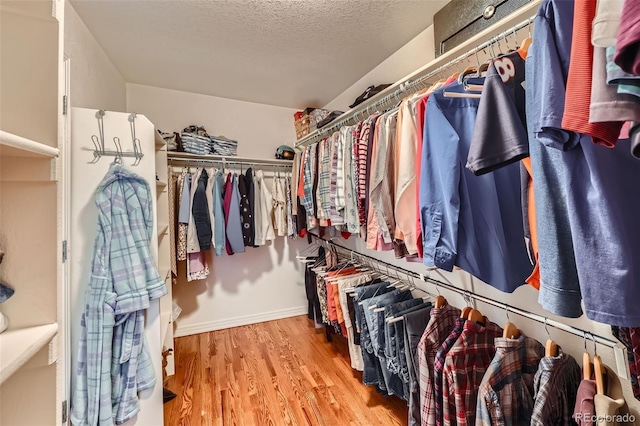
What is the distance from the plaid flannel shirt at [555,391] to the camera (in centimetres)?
85

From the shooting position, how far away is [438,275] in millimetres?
1679

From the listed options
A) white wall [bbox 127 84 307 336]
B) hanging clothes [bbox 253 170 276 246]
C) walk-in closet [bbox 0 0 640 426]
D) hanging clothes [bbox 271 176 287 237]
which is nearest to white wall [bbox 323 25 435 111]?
walk-in closet [bbox 0 0 640 426]

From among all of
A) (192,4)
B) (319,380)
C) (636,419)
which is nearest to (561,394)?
(636,419)

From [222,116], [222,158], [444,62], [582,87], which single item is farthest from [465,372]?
[222,116]

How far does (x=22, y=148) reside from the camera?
0.57 m

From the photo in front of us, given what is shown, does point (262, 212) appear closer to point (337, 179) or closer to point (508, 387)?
point (337, 179)

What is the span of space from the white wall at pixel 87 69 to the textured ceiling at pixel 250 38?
0.25ft

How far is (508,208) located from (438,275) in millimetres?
843

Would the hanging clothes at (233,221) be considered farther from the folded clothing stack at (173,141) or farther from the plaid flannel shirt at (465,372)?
the plaid flannel shirt at (465,372)

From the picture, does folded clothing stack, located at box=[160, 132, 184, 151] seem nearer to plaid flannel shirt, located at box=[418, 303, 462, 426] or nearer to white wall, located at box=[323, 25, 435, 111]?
white wall, located at box=[323, 25, 435, 111]

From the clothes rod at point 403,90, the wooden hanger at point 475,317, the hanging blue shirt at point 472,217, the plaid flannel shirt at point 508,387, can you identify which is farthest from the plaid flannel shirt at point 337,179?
the plaid flannel shirt at point 508,387

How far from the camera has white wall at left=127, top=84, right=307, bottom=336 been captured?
273 centimetres

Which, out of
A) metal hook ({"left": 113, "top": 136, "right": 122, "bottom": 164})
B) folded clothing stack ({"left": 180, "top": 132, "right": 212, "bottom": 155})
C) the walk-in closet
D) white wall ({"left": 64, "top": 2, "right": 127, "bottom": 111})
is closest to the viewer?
the walk-in closet

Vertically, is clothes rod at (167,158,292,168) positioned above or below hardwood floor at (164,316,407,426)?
above
